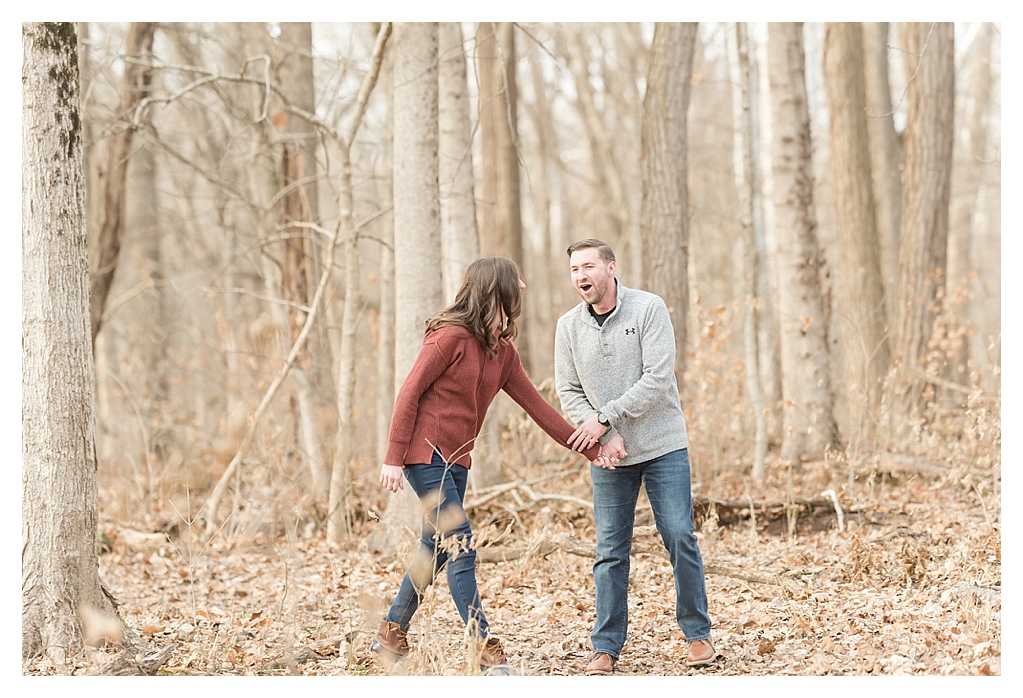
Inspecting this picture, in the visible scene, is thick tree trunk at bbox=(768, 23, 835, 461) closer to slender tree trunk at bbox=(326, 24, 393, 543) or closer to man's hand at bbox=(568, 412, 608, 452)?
slender tree trunk at bbox=(326, 24, 393, 543)

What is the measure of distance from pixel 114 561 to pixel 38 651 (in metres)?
2.70

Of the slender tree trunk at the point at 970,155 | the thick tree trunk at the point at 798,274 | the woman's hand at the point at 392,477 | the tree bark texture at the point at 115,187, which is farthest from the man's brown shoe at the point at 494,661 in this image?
the slender tree trunk at the point at 970,155

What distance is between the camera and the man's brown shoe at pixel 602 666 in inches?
167

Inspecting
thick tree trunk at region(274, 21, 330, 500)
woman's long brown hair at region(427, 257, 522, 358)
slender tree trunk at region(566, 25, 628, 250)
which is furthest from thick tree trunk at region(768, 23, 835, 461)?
slender tree trunk at region(566, 25, 628, 250)

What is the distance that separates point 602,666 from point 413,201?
3539 millimetres

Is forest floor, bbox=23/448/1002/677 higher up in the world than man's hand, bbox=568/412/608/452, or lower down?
lower down

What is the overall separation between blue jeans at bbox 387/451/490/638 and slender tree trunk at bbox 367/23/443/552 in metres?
2.04

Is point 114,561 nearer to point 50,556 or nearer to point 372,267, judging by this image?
point 50,556

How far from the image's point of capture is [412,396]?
4.18 metres

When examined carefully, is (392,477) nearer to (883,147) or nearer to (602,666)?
(602,666)

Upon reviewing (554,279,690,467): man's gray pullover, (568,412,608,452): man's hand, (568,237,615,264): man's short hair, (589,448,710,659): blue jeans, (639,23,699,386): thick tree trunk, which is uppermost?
(639,23,699,386): thick tree trunk

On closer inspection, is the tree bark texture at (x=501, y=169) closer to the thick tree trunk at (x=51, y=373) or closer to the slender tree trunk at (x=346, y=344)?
the slender tree trunk at (x=346, y=344)

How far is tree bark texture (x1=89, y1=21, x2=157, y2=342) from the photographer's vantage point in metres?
8.88

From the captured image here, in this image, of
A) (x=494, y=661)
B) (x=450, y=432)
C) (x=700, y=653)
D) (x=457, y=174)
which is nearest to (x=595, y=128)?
(x=457, y=174)
